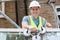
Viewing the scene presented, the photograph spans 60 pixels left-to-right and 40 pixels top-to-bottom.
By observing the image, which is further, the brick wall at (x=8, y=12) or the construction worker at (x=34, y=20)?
the brick wall at (x=8, y=12)

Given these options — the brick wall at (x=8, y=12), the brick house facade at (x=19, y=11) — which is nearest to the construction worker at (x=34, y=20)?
the brick house facade at (x=19, y=11)

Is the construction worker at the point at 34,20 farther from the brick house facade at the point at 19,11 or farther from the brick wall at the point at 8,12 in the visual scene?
the brick wall at the point at 8,12

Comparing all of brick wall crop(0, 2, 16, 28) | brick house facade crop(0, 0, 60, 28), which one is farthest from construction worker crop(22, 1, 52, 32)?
brick wall crop(0, 2, 16, 28)

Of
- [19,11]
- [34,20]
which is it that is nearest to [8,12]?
[19,11]

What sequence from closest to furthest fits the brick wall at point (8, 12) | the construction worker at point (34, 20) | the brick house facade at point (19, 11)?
the construction worker at point (34, 20)
the brick house facade at point (19, 11)
the brick wall at point (8, 12)

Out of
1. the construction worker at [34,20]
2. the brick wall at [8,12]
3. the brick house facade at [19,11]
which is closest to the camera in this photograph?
the construction worker at [34,20]

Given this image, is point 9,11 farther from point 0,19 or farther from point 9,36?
point 9,36

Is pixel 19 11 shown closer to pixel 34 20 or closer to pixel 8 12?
pixel 8 12

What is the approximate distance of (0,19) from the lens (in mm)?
8750

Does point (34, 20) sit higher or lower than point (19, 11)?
lower

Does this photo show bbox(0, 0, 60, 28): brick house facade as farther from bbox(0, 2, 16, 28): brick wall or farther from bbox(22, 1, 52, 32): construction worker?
bbox(22, 1, 52, 32): construction worker

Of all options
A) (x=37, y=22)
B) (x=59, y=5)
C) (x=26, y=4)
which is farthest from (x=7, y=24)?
(x=37, y=22)

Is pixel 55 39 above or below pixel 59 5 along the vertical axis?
below

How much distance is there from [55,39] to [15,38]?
534mm
